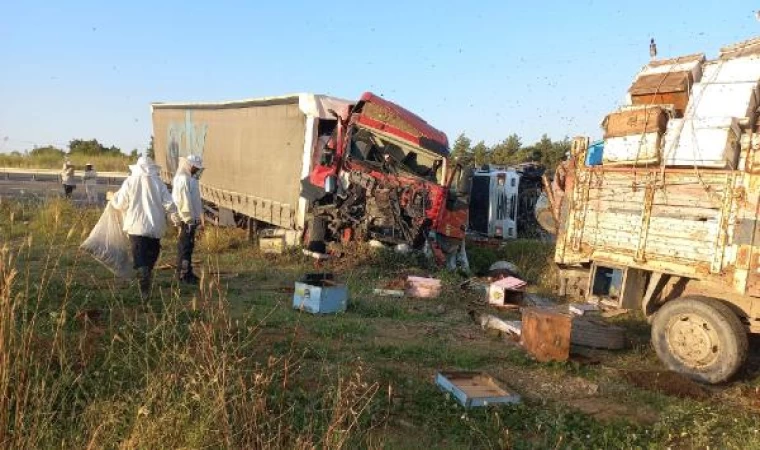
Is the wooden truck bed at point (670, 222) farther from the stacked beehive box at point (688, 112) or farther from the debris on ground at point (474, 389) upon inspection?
the debris on ground at point (474, 389)

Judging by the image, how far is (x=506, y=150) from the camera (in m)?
33.5

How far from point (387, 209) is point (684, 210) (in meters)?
5.15

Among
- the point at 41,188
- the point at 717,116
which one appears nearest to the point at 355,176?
the point at 717,116

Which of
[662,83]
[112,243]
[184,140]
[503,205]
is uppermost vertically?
[662,83]

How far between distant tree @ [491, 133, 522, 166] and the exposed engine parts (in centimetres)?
2313

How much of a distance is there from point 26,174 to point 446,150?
1145 inches

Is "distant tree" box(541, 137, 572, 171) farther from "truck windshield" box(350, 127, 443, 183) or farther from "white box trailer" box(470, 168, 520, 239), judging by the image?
"truck windshield" box(350, 127, 443, 183)

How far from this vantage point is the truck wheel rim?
221 inches

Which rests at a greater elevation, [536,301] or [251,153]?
[251,153]

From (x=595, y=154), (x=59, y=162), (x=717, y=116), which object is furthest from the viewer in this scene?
(x=59, y=162)

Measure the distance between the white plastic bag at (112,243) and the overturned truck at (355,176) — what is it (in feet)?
14.0

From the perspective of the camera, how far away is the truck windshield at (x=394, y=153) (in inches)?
423

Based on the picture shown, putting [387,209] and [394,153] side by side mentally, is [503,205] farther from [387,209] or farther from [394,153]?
[387,209]

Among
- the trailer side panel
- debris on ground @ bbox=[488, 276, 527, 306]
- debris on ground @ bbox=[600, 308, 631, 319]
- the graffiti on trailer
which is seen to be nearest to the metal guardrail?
the graffiti on trailer
